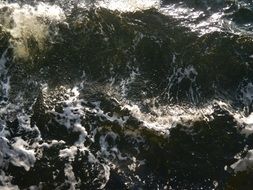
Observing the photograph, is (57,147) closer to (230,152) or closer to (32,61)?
(32,61)

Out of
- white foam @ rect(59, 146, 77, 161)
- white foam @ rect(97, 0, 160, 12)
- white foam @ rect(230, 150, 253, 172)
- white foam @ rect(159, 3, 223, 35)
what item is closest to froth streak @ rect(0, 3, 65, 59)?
white foam @ rect(97, 0, 160, 12)

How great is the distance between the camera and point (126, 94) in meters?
8.20

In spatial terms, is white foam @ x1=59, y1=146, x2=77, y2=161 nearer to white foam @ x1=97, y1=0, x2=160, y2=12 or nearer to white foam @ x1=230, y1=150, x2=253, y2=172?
white foam @ x1=230, y1=150, x2=253, y2=172

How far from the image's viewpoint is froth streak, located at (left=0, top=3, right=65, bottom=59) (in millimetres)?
8482

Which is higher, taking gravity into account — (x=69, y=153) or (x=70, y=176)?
(x=69, y=153)

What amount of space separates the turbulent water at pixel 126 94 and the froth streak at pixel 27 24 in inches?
0.8

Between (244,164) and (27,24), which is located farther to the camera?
(27,24)

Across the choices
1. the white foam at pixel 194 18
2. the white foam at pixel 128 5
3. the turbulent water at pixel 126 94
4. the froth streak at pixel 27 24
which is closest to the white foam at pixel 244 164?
the turbulent water at pixel 126 94

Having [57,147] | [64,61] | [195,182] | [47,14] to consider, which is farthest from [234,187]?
[47,14]

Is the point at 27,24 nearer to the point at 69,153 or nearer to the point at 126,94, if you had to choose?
the point at 126,94

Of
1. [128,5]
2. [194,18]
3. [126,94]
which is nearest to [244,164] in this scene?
[126,94]

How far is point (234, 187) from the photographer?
705cm

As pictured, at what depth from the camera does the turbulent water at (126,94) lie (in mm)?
7188

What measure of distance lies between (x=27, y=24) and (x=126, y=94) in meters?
2.45
